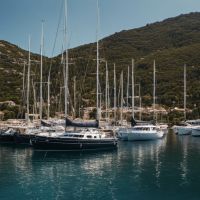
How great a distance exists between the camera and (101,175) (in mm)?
33500

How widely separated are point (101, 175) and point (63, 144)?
13.0 m

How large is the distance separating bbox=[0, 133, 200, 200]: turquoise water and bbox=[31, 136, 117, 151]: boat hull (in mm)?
960

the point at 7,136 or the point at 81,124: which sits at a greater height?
the point at 81,124

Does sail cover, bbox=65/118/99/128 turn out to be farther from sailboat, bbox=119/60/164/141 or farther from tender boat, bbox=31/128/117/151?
sailboat, bbox=119/60/164/141

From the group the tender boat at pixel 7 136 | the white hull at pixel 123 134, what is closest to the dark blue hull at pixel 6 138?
the tender boat at pixel 7 136

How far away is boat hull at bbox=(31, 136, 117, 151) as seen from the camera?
4538 centimetres

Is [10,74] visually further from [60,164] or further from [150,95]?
[60,164]

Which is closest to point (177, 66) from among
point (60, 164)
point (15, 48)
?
point (15, 48)

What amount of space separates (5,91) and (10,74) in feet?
69.9

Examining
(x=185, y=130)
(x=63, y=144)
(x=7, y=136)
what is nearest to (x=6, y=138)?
(x=7, y=136)

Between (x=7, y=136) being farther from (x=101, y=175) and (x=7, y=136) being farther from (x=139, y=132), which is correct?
(x=101, y=175)

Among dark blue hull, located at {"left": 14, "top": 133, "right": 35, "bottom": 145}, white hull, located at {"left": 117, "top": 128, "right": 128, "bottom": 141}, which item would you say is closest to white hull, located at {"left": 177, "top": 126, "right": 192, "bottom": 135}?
white hull, located at {"left": 117, "top": 128, "right": 128, "bottom": 141}

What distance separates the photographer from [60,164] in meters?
38.9

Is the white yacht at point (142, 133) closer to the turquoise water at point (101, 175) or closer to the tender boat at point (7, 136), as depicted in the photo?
the turquoise water at point (101, 175)
